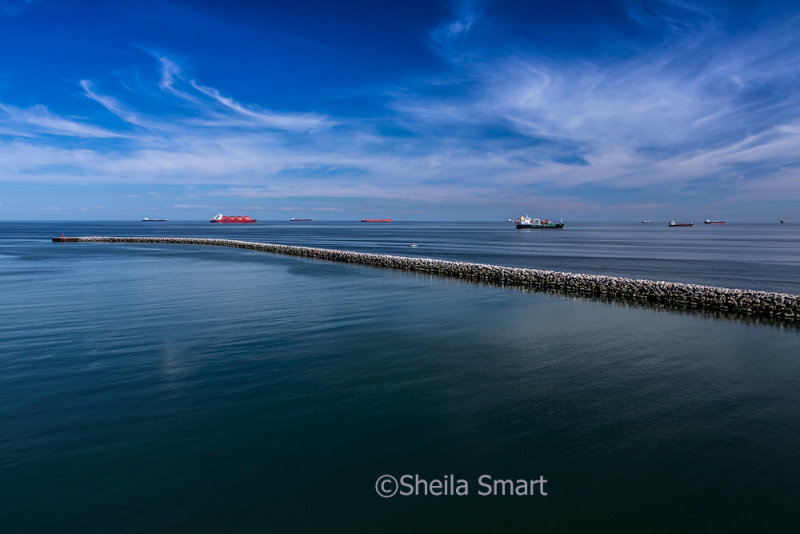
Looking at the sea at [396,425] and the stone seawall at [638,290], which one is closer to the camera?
the sea at [396,425]

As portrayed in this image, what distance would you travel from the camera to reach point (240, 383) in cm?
1132

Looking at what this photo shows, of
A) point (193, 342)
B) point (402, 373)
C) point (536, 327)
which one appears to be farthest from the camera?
point (536, 327)

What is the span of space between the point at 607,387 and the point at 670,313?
12.4 m

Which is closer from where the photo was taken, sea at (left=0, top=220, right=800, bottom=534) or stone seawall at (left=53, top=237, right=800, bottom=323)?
sea at (left=0, top=220, right=800, bottom=534)

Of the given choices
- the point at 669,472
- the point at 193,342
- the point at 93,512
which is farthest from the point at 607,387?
the point at 193,342

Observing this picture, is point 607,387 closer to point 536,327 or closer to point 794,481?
point 794,481

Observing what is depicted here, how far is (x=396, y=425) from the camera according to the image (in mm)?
9094

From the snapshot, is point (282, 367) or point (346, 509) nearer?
point (346, 509)

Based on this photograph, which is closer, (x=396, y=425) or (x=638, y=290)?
(x=396, y=425)

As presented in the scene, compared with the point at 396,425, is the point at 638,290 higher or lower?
higher

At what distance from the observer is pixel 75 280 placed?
3241cm

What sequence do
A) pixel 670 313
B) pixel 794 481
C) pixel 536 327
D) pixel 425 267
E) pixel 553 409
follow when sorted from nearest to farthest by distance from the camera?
pixel 794 481, pixel 553 409, pixel 536 327, pixel 670 313, pixel 425 267

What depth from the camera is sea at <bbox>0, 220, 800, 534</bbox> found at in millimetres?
6547

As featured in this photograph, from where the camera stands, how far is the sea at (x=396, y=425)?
6547 mm
